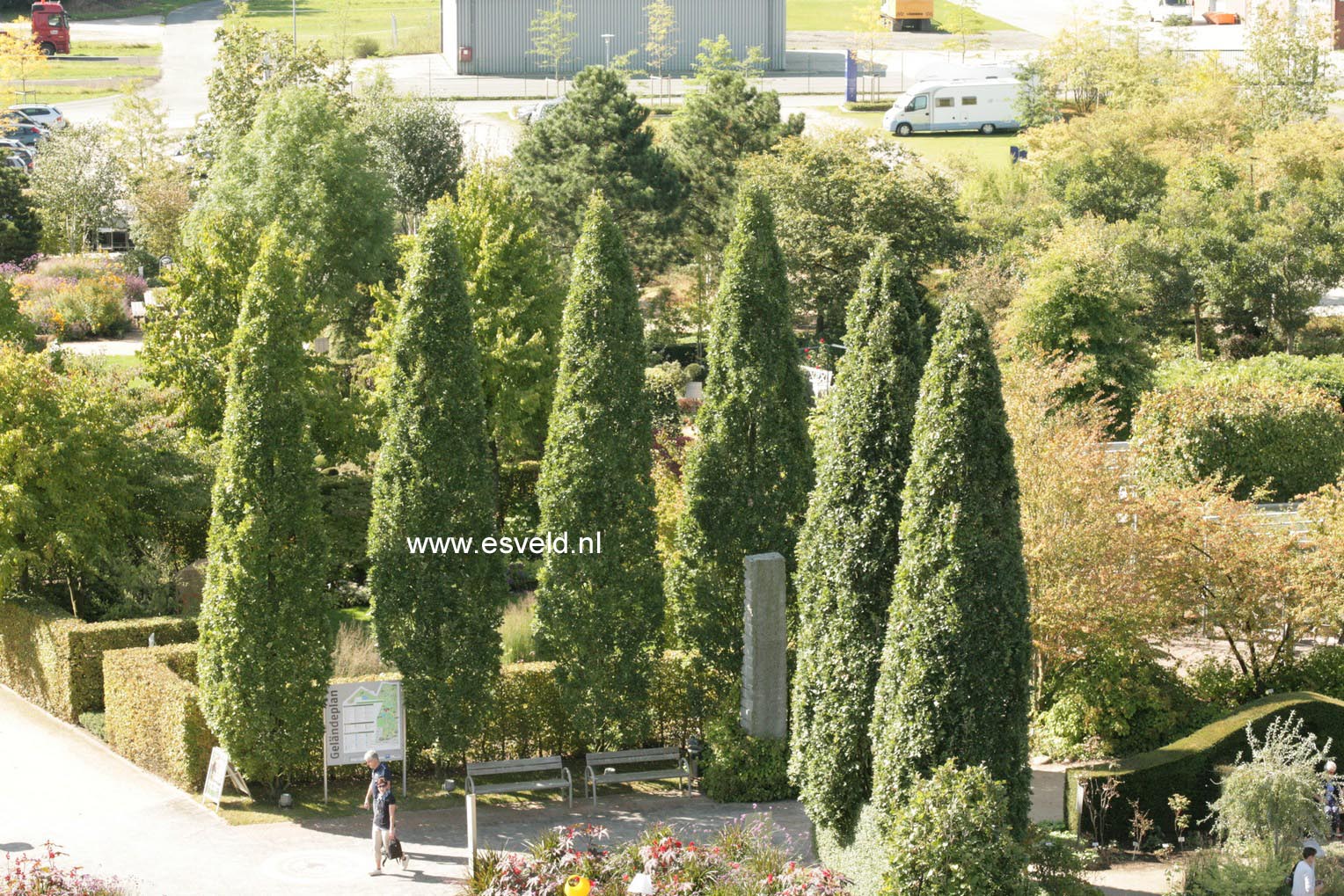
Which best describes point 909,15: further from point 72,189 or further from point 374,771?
point 374,771

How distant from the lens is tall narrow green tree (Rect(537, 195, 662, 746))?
2045cm

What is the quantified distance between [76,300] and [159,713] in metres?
24.2

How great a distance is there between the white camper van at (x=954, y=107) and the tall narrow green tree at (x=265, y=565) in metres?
47.1

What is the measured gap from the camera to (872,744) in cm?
1698

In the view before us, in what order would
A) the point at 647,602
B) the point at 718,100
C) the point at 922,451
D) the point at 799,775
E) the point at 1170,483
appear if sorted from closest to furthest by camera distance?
the point at 922,451 < the point at 799,775 < the point at 647,602 < the point at 1170,483 < the point at 718,100

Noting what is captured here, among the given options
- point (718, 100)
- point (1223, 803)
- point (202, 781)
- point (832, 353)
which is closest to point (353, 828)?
point (202, 781)

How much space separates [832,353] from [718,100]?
388 inches

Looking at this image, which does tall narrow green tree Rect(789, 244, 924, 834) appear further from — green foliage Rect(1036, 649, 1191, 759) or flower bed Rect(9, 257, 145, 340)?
flower bed Rect(9, 257, 145, 340)

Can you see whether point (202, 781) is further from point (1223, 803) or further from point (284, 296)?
point (1223, 803)

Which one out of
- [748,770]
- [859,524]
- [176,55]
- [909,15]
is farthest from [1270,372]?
[909,15]

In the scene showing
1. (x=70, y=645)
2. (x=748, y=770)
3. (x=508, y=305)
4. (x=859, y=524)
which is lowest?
(x=748, y=770)

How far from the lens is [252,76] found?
43.6m

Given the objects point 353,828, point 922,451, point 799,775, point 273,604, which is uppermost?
point 922,451

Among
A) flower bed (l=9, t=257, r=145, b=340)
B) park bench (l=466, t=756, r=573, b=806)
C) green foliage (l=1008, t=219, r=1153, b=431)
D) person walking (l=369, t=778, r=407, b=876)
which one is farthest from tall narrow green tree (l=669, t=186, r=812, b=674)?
flower bed (l=9, t=257, r=145, b=340)
